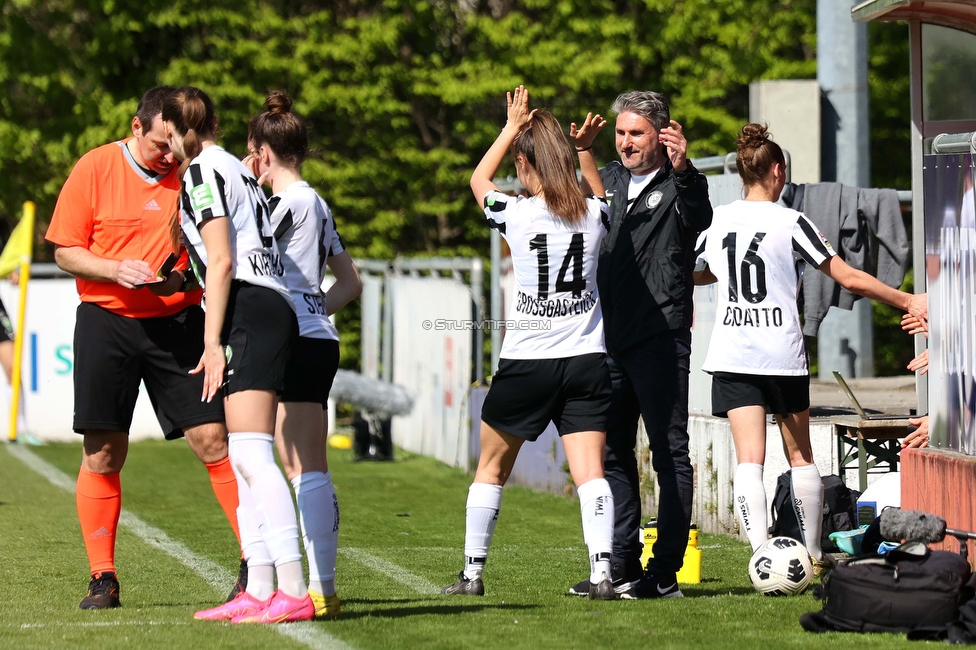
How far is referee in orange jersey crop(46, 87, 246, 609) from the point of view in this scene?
19.2 feet

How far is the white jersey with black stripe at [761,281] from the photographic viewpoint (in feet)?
21.4

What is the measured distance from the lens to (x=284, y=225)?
18.3ft

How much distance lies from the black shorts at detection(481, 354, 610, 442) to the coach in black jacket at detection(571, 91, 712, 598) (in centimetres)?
43

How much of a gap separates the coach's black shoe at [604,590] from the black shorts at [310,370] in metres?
1.39

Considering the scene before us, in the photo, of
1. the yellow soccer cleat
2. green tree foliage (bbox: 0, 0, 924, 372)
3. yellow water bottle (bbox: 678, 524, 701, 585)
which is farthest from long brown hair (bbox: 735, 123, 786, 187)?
green tree foliage (bbox: 0, 0, 924, 372)

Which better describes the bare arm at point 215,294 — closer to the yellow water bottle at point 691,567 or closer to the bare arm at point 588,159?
the bare arm at point 588,159

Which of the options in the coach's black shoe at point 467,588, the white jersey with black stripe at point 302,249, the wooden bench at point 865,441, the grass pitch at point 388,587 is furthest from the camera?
the wooden bench at point 865,441

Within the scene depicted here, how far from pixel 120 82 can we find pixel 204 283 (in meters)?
19.7

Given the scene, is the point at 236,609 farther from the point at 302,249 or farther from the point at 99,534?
the point at 302,249

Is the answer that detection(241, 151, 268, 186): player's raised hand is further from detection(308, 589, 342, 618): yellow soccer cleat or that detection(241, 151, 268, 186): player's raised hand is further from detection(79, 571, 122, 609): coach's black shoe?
detection(79, 571, 122, 609): coach's black shoe

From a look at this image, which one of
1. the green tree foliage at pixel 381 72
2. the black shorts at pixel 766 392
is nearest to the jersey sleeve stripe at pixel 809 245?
the black shorts at pixel 766 392

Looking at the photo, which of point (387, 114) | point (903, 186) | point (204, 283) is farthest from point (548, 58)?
point (204, 283)

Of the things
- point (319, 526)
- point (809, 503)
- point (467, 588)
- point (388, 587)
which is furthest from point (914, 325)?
point (319, 526)

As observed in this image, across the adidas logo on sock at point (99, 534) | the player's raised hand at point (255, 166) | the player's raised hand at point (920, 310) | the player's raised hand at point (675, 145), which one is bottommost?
the adidas logo on sock at point (99, 534)
